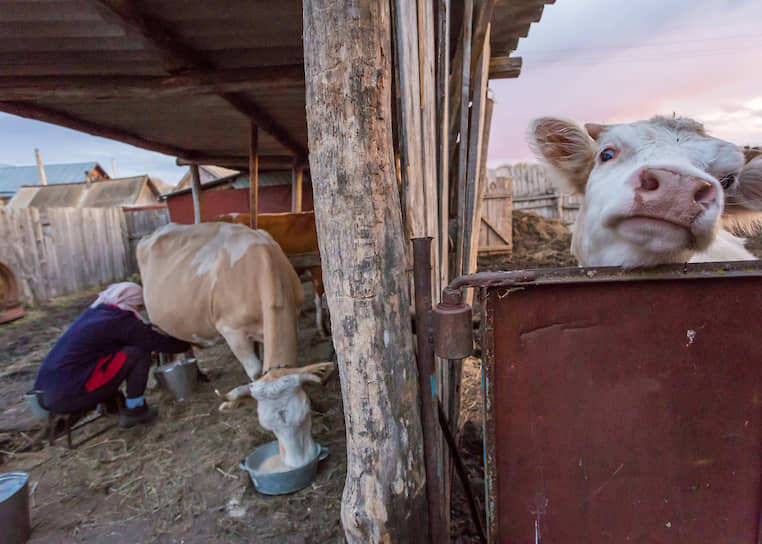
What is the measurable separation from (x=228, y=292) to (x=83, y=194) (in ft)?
91.1

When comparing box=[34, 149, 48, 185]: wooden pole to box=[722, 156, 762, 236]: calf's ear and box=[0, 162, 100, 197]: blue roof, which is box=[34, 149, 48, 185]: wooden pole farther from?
box=[722, 156, 762, 236]: calf's ear

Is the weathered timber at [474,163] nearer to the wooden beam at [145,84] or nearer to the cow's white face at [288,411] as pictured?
the cow's white face at [288,411]

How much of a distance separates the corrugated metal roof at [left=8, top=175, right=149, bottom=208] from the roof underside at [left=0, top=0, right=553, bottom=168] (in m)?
23.2

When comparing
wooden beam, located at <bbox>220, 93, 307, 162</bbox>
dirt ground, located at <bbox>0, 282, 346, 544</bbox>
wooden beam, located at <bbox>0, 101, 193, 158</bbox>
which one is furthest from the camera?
wooden beam, located at <bbox>220, 93, 307, 162</bbox>

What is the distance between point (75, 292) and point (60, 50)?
9484 mm

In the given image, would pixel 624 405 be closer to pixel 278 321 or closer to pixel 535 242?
pixel 278 321

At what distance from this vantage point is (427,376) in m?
1.30

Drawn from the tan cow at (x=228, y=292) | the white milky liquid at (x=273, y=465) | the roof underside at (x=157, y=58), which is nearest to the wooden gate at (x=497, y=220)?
the roof underside at (x=157, y=58)

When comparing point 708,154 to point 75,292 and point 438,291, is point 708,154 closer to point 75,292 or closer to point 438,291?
point 438,291

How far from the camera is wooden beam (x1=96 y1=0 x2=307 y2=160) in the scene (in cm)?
219

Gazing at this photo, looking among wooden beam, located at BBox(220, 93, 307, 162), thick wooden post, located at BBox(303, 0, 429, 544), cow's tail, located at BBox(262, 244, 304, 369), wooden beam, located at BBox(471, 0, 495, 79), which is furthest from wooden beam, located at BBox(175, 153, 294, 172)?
thick wooden post, located at BBox(303, 0, 429, 544)

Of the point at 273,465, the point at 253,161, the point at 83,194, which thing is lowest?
the point at 273,465

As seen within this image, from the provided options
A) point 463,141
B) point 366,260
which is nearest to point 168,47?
point 463,141

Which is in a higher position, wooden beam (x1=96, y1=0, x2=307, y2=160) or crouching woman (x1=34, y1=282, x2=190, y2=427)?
wooden beam (x1=96, y1=0, x2=307, y2=160)
